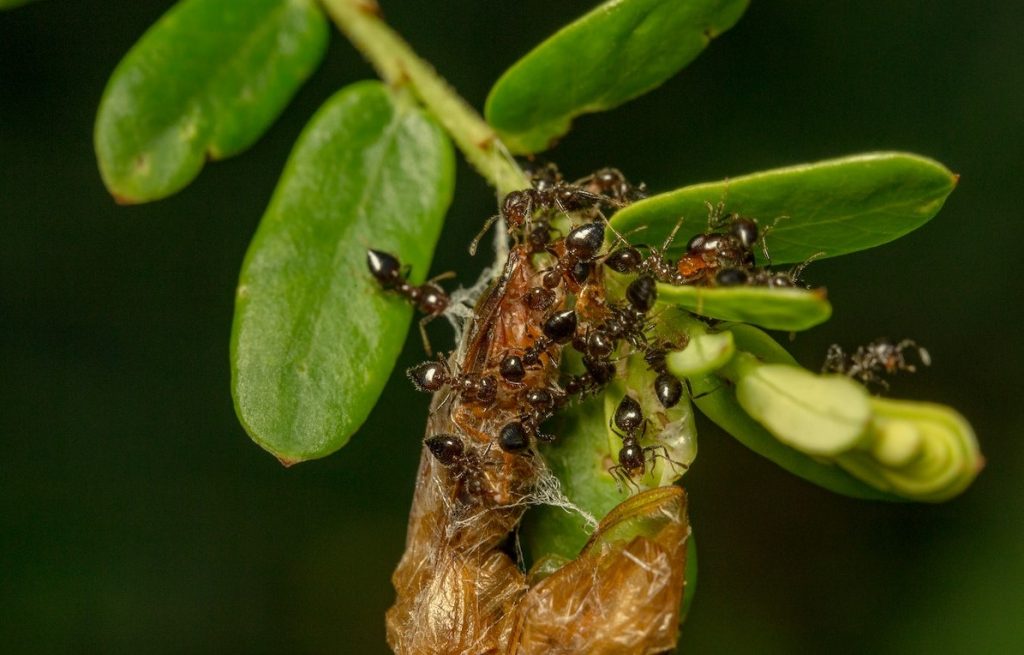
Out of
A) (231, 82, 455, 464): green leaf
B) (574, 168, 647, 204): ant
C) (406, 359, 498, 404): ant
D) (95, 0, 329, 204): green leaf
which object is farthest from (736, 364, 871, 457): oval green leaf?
(95, 0, 329, 204): green leaf

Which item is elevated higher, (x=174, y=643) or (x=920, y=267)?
(x=174, y=643)

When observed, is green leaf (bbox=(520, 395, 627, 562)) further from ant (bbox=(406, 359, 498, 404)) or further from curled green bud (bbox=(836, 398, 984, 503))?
curled green bud (bbox=(836, 398, 984, 503))

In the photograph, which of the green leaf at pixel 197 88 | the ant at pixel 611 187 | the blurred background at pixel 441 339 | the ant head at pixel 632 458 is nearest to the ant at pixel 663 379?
the ant head at pixel 632 458

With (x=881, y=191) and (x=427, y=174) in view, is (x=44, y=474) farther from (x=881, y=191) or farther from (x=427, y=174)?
(x=881, y=191)

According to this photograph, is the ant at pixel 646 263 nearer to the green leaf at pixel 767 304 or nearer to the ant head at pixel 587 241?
the ant head at pixel 587 241

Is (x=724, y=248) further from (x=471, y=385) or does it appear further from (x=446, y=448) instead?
(x=446, y=448)

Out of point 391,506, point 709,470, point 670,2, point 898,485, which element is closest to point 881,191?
point 898,485

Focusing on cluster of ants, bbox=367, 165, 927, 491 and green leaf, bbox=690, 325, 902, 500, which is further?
cluster of ants, bbox=367, 165, 927, 491
